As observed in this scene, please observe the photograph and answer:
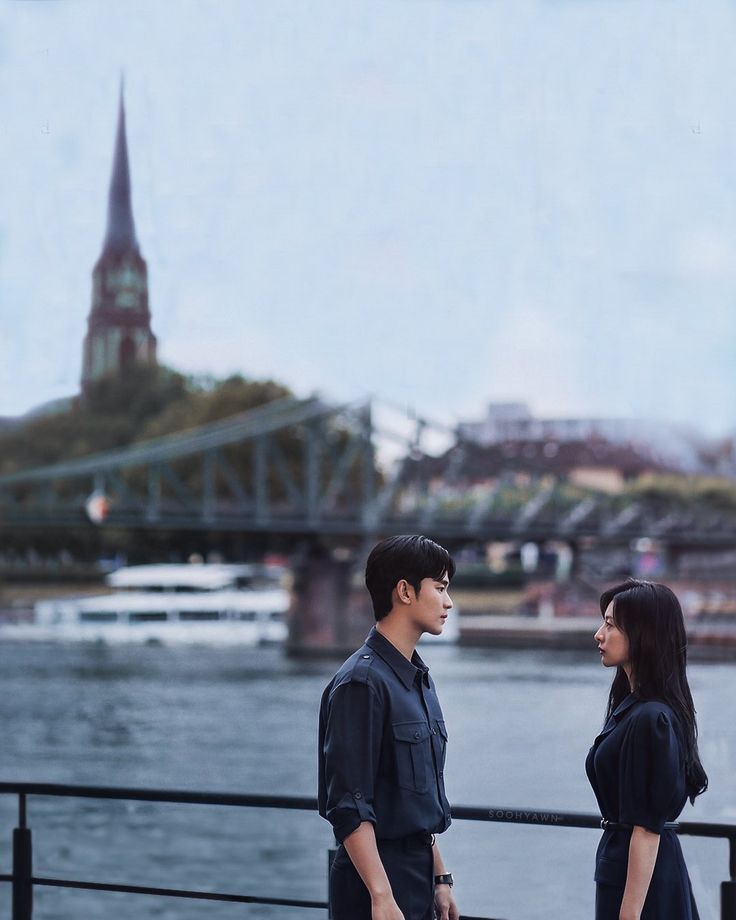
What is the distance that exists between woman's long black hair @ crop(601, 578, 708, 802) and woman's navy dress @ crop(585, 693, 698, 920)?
26 millimetres

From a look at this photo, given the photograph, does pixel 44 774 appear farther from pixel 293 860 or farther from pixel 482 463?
pixel 482 463

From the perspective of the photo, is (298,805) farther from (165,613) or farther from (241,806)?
(165,613)

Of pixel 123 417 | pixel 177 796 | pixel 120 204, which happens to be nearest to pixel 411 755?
pixel 177 796

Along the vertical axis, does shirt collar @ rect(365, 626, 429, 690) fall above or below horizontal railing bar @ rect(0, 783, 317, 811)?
above

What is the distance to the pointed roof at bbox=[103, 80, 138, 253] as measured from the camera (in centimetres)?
540

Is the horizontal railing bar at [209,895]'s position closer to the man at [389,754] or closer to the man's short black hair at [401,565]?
the man at [389,754]

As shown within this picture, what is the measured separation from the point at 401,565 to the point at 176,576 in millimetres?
68741

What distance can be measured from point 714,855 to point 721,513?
52.4 m

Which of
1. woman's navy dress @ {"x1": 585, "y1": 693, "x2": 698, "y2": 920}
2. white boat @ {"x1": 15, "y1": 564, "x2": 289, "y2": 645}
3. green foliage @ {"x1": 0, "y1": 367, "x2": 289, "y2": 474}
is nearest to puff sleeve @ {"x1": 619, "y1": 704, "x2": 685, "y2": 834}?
woman's navy dress @ {"x1": 585, "y1": 693, "x2": 698, "y2": 920}

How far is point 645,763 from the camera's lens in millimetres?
2275

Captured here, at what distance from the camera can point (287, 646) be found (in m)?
57.4

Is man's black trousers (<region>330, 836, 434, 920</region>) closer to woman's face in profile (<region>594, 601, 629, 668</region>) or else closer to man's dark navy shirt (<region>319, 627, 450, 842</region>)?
man's dark navy shirt (<region>319, 627, 450, 842</region>)

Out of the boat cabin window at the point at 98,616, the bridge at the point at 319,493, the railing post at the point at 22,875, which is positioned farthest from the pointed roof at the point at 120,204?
the boat cabin window at the point at 98,616

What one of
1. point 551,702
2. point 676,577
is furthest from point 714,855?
point 676,577
